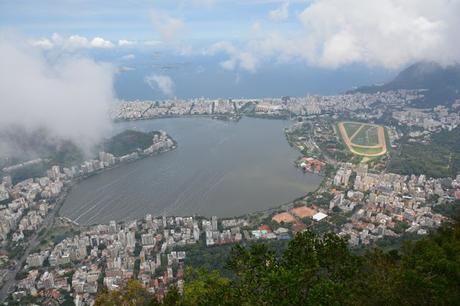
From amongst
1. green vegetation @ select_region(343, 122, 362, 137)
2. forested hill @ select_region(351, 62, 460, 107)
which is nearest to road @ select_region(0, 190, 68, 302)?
green vegetation @ select_region(343, 122, 362, 137)

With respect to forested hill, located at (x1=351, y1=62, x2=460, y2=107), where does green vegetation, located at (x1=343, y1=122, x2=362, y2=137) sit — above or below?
below

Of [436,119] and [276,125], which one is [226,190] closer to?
[276,125]

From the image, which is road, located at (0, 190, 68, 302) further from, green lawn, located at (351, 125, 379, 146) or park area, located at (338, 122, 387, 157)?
green lawn, located at (351, 125, 379, 146)

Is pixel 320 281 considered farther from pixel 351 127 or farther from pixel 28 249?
pixel 351 127

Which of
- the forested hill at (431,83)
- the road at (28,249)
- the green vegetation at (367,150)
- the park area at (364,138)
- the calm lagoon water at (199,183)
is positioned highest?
the forested hill at (431,83)

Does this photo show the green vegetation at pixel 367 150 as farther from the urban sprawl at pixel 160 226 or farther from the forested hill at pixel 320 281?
the forested hill at pixel 320 281

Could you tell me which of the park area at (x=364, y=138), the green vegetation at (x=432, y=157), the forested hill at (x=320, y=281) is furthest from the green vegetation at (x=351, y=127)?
the forested hill at (x=320, y=281)

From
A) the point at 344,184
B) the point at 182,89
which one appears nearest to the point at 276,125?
the point at 344,184
